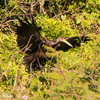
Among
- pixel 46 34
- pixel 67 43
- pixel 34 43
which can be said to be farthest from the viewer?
pixel 46 34

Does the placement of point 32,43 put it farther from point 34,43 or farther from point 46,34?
point 46,34

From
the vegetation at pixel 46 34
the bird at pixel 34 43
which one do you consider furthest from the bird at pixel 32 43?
the vegetation at pixel 46 34

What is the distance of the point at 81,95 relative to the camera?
2.03 metres

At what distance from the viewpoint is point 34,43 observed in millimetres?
3719

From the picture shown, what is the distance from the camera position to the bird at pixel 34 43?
3676 mm

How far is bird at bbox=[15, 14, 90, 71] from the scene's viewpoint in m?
3.68

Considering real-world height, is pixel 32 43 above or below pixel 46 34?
below

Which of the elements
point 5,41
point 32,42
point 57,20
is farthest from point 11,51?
point 57,20

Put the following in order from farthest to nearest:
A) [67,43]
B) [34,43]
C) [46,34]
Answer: [46,34] < [67,43] < [34,43]

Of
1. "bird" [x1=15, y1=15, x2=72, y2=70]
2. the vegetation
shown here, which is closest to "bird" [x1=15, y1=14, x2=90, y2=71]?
"bird" [x1=15, y1=15, x2=72, y2=70]

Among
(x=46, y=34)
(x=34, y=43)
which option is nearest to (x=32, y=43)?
(x=34, y=43)

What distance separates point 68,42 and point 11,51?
1295mm

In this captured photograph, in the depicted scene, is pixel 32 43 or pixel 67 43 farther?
pixel 67 43

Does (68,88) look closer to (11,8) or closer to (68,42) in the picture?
(68,42)
